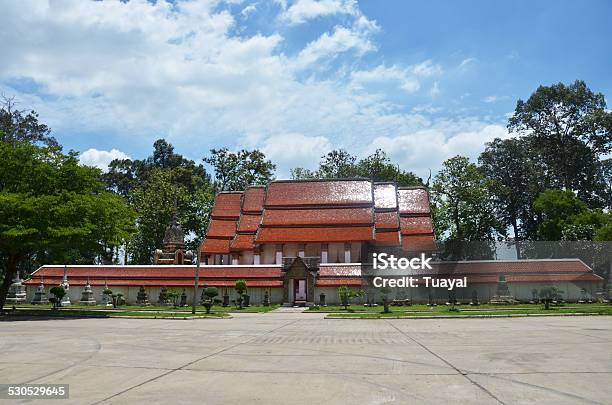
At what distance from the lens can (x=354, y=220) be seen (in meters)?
56.9

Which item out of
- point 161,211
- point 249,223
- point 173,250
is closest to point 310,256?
point 249,223

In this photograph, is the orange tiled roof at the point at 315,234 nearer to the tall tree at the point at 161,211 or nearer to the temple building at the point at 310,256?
the temple building at the point at 310,256

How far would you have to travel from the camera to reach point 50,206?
1120 inches

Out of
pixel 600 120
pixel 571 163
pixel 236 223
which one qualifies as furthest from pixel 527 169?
pixel 236 223

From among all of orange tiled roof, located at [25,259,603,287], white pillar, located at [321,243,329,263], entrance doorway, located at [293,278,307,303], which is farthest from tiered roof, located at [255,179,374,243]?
entrance doorway, located at [293,278,307,303]

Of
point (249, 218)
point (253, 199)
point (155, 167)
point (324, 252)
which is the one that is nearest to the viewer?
point (324, 252)

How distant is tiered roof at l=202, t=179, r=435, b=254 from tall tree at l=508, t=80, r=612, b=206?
811 inches

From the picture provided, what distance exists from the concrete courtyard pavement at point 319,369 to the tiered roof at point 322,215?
3868cm

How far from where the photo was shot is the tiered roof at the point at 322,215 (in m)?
56.1

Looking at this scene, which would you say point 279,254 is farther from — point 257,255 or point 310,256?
point 310,256

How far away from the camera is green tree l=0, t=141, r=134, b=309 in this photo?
28.3m

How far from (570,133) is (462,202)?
58.6 feet

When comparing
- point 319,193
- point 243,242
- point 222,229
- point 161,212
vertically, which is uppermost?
point 319,193

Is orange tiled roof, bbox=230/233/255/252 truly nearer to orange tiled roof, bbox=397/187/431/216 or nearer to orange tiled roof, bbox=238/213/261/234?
orange tiled roof, bbox=238/213/261/234
